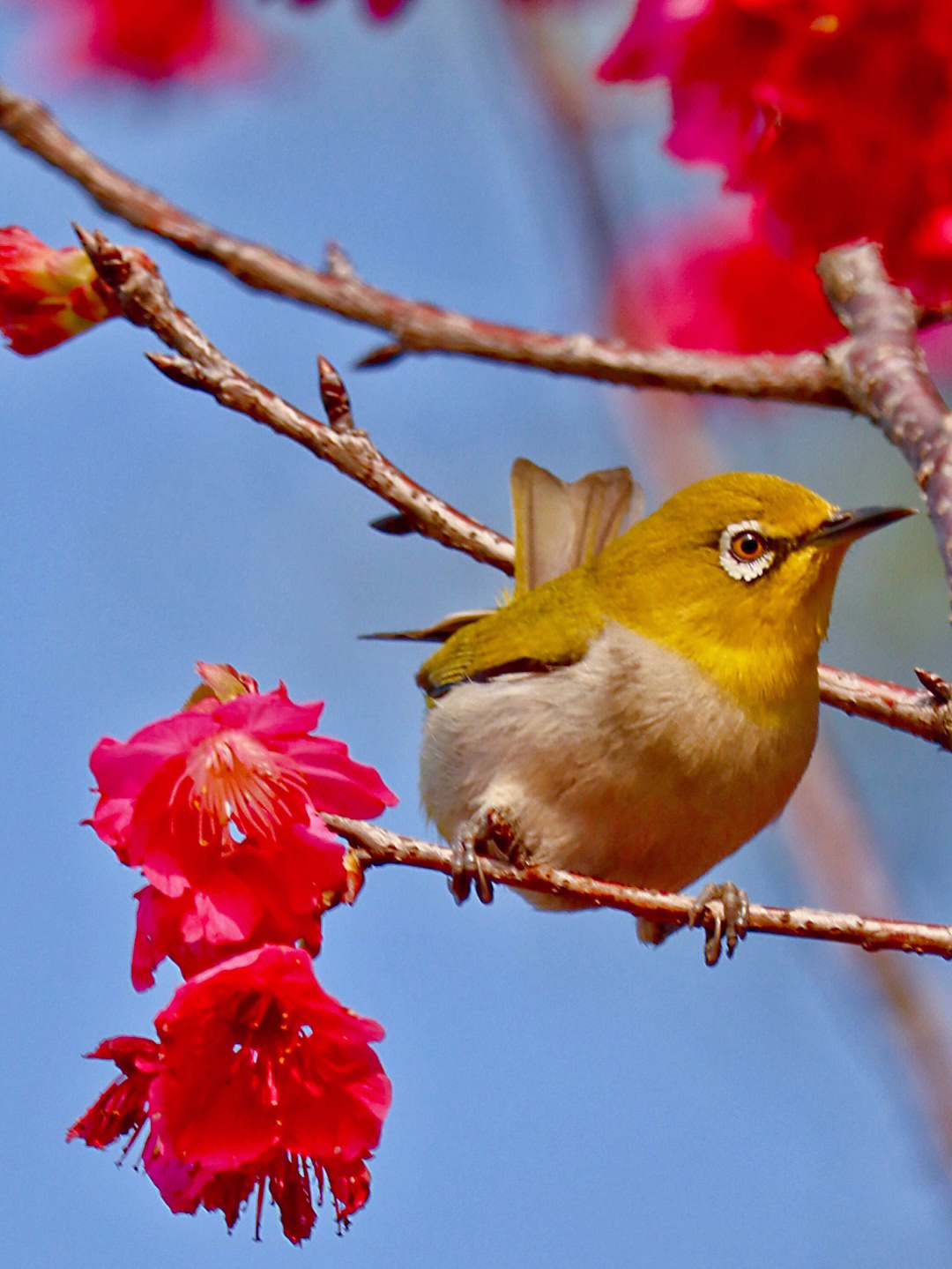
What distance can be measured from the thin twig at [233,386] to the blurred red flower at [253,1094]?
3.32 ft

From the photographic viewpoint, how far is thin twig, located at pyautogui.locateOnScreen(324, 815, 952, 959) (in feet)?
6.50

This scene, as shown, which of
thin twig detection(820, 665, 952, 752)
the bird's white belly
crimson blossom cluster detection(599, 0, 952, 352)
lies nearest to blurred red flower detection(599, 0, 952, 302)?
crimson blossom cluster detection(599, 0, 952, 352)

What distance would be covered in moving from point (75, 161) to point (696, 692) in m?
1.55

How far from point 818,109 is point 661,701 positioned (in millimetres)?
1170

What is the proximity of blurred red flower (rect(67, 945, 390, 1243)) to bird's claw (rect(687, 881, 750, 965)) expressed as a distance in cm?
59

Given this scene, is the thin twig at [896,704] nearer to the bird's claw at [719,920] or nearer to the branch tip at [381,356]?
the bird's claw at [719,920]

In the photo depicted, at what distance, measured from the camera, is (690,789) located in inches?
115

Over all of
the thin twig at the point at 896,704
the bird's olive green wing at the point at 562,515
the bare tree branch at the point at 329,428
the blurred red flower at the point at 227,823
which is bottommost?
the blurred red flower at the point at 227,823

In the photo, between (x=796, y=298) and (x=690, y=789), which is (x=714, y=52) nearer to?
(x=690, y=789)

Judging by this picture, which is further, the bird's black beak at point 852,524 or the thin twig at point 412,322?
the bird's black beak at point 852,524

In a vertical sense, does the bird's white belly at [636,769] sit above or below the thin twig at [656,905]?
above

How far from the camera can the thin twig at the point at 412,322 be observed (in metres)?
2.49

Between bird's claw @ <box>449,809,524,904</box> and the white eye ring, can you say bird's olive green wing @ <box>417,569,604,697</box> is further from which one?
bird's claw @ <box>449,809,524,904</box>

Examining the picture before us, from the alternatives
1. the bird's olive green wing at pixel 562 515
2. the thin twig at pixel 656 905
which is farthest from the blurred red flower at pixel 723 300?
the thin twig at pixel 656 905
